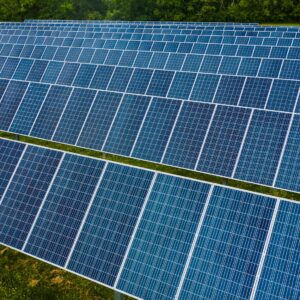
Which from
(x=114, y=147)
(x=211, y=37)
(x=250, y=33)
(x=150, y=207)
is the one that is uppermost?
(x=250, y=33)

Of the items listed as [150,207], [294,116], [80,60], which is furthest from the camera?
[80,60]

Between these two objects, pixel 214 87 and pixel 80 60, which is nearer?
pixel 214 87

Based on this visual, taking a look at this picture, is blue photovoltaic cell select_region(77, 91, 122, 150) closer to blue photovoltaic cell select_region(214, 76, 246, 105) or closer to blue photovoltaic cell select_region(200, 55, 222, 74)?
blue photovoltaic cell select_region(214, 76, 246, 105)

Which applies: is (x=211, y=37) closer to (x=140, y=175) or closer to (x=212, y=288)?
(x=140, y=175)

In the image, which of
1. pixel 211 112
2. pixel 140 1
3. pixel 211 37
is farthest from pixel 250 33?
pixel 140 1

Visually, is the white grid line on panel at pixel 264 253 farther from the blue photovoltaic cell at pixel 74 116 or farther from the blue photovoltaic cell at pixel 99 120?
the blue photovoltaic cell at pixel 74 116
